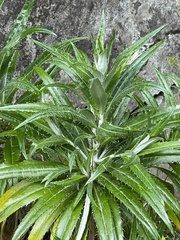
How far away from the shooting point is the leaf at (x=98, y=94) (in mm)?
1098

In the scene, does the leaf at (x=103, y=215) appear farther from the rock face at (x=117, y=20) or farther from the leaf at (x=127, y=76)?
the rock face at (x=117, y=20)

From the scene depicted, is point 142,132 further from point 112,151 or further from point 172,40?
point 172,40

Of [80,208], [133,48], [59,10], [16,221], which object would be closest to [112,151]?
[80,208]

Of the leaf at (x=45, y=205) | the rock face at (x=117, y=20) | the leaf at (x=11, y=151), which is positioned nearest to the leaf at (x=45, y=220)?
the leaf at (x=45, y=205)

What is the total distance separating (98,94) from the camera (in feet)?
3.74

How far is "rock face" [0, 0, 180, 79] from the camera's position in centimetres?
232

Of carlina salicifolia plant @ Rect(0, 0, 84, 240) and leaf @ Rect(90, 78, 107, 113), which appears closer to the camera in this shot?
leaf @ Rect(90, 78, 107, 113)

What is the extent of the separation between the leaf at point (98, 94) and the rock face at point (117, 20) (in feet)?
4.10

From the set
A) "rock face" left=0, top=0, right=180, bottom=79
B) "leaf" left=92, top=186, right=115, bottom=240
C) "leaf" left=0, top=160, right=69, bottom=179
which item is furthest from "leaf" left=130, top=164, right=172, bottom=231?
"rock face" left=0, top=0, right=180, bottom=79

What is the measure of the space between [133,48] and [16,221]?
850 millimetres

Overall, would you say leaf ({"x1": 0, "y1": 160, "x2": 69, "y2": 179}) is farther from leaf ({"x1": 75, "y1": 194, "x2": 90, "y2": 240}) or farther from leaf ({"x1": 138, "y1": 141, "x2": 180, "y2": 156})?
leaf ({"x1": 138, "y1": 141, "x2": 180, "y2": 156})

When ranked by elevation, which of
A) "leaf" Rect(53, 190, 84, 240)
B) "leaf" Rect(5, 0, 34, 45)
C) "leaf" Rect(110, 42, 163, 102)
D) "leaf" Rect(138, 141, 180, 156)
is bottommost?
"leaf" Rect(53, 190, 84, 240)

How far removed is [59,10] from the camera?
7.64ft

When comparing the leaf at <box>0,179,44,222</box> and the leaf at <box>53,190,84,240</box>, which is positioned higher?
the leaf at <box>0,179,44,222</box>
